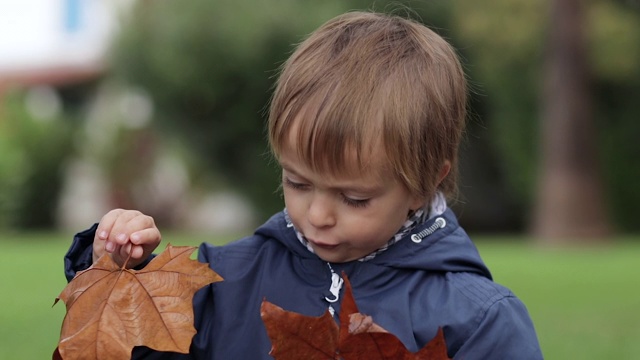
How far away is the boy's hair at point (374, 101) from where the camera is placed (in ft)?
6.61

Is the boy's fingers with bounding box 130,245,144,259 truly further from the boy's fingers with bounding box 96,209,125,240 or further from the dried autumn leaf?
the dried autumn leaf

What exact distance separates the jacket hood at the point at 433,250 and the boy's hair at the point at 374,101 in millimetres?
72

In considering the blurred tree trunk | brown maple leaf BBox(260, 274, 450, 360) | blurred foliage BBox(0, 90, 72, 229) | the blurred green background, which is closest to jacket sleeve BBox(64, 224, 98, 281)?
brown maple leaf BBox(260, 274, 450, 360)

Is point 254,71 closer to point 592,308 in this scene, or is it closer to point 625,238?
point 625,238

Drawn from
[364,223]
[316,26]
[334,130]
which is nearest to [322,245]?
[364,223]

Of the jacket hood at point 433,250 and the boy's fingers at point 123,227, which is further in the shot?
the jacket hood at point 433,250

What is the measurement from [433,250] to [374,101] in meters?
0.34

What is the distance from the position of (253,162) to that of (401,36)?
16.1 m

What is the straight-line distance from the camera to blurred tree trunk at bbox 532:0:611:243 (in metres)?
13.2

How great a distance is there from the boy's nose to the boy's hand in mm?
296

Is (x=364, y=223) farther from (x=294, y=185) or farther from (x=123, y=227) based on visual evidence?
(x=123, y=227)

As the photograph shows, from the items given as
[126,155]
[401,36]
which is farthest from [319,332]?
[126,155]

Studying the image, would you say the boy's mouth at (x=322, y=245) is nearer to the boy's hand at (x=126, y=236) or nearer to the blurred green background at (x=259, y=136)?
the boy's hand at (x=126, y=236)

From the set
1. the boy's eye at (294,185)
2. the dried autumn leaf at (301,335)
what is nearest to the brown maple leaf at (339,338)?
the dried autumn leaf at (301,335)
